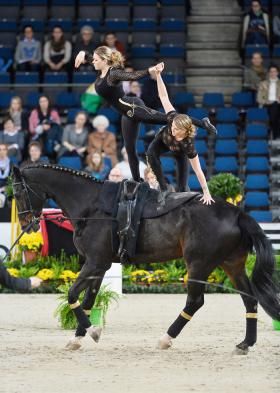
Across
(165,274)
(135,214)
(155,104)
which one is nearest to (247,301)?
(135,214)

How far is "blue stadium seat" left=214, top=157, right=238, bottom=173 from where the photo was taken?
1920cm

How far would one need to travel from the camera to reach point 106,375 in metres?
8.93

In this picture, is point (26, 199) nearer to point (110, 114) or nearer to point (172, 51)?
point (110, 114)

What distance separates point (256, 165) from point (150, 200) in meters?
8.95

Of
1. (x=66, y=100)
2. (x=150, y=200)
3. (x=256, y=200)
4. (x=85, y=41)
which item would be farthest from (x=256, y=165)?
(x=150, y=200)

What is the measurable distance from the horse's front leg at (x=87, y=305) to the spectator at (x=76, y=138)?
27.1 ft

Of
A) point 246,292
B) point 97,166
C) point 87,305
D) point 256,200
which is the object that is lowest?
point 87,305

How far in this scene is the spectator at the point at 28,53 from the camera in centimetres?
2097

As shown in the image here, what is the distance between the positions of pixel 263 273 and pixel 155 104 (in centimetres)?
862

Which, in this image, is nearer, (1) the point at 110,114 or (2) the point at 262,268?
(2) the point at 262,268

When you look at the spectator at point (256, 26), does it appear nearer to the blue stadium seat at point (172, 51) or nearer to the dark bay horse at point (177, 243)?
the blue stadium seat at point (172, 51)

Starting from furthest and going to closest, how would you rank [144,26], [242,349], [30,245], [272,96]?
[144,26]
[272,96]
[30,245]
[242,349]

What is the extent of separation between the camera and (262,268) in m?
10.4

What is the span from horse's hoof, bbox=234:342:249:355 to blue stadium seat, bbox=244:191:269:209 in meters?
8.23
